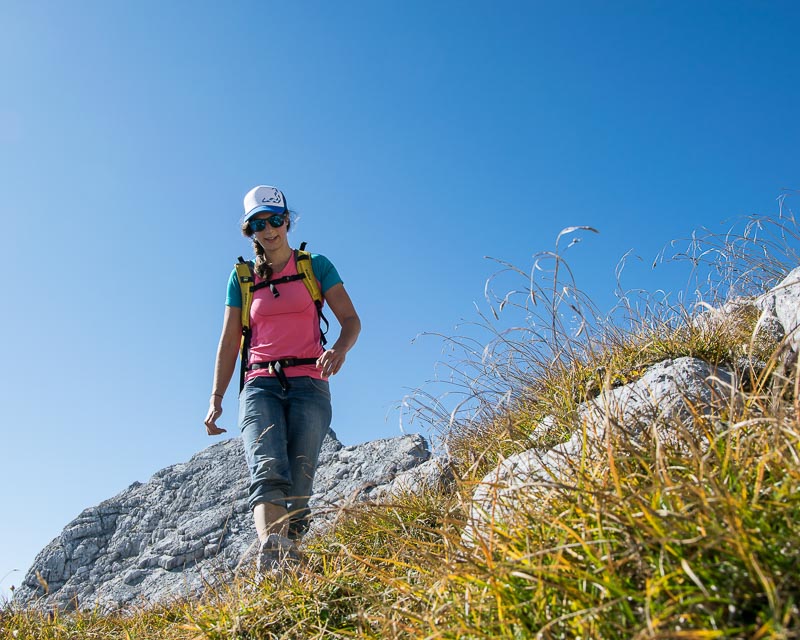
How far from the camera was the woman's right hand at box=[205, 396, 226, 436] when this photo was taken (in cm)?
459

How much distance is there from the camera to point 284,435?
410 centimetres

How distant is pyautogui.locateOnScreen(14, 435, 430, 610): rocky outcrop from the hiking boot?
92.6 inches

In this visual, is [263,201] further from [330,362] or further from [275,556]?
[275,556]

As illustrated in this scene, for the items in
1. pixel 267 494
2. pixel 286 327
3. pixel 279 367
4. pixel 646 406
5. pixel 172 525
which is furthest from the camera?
pixel 172 525

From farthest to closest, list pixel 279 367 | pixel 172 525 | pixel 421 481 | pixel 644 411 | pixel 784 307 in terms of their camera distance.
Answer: pixel 172 525 → pixel 421 481 → pixel 279 367 → pixel 784 307 → pixel 644 411

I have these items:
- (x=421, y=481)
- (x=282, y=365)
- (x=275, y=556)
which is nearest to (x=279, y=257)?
(x=282, y=365)

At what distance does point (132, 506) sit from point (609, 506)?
7343 mm

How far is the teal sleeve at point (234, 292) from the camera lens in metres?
4.68

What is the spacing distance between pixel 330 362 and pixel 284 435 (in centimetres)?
55

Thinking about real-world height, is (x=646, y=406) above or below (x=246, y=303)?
below

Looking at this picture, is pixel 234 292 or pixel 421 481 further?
pixel 421 481

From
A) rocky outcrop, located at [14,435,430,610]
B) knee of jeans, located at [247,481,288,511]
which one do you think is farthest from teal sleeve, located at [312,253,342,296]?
rocky outcrop, located at [14,435,430,610]

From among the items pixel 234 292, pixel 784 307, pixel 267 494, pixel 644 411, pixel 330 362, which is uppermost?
pixel 234 292

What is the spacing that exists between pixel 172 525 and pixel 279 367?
400 centimetres
